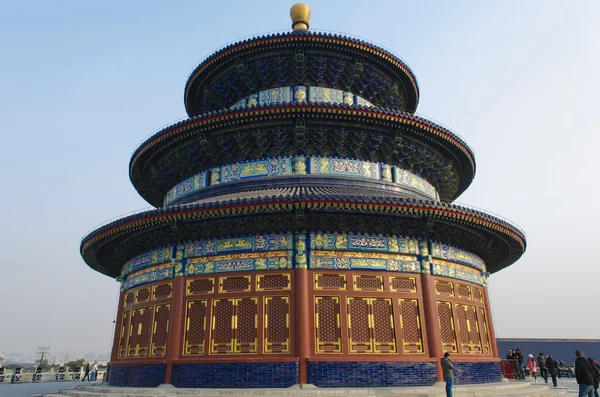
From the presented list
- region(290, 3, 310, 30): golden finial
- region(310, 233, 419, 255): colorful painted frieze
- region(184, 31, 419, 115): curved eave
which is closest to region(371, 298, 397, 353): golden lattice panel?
region(310, 233, 419, 255): colorful painted frieze

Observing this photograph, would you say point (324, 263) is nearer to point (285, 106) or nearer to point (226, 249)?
point (226, 249)

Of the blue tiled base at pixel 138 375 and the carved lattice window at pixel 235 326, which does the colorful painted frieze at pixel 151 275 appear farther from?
the blue tiled base at pixel 138 375

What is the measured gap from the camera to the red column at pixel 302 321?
43.7 ft

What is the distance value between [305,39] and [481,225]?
1055 centimetres

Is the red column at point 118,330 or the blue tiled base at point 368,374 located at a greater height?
the red column at point 118,330

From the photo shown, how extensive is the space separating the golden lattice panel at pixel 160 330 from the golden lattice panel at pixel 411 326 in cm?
752

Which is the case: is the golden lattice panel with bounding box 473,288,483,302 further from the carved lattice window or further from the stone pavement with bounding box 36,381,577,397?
the carved lattice window

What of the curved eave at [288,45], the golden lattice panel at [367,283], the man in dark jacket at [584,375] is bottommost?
the man in dark jacket at [584,375]

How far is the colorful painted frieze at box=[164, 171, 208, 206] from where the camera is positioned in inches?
722

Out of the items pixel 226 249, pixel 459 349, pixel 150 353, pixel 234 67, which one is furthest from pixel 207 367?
pixel 234 67

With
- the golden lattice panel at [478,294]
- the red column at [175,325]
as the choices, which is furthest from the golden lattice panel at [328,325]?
the golden lattice panel at [478,294]

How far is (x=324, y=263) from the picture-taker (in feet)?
47.7

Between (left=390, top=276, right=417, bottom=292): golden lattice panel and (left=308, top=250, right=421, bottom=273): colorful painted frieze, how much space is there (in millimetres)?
256

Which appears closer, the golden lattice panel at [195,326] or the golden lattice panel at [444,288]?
the golden lattice panel at [195,326]
